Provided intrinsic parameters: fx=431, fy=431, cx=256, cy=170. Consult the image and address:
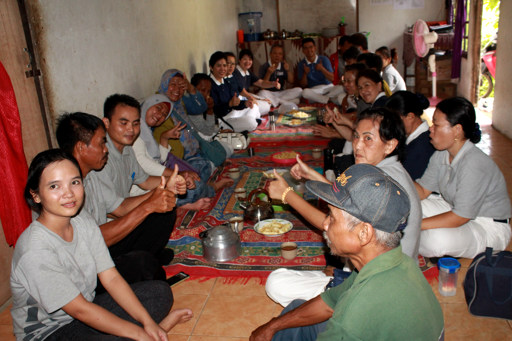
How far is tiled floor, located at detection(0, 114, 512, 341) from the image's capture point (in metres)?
2.42

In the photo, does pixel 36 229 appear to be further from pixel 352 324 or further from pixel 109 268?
pixel 352 324

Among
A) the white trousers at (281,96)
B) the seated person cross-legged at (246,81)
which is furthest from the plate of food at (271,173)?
the white trousers at (281,96)

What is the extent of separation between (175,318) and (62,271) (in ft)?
2.95

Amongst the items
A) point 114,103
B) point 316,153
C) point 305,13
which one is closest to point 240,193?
point 316,153

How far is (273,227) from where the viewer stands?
3453 millimetres

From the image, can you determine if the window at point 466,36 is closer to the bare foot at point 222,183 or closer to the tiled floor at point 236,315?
the bare foot at point 222,183

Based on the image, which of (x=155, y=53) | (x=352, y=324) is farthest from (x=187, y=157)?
(x=352, y=324)

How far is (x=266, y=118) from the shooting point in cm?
770

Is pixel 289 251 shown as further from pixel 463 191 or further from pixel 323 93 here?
pixel 323 93

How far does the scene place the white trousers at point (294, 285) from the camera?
Result: 2484 millimetres

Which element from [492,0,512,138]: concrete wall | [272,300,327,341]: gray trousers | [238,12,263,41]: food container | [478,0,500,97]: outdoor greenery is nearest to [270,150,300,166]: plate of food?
[272,300,327,341]: gray trousers

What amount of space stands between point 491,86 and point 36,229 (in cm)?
829

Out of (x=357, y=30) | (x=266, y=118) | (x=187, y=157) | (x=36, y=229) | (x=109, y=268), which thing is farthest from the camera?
(x=357, y=30)

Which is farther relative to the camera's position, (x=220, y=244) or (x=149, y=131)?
(x=149, y=131)
